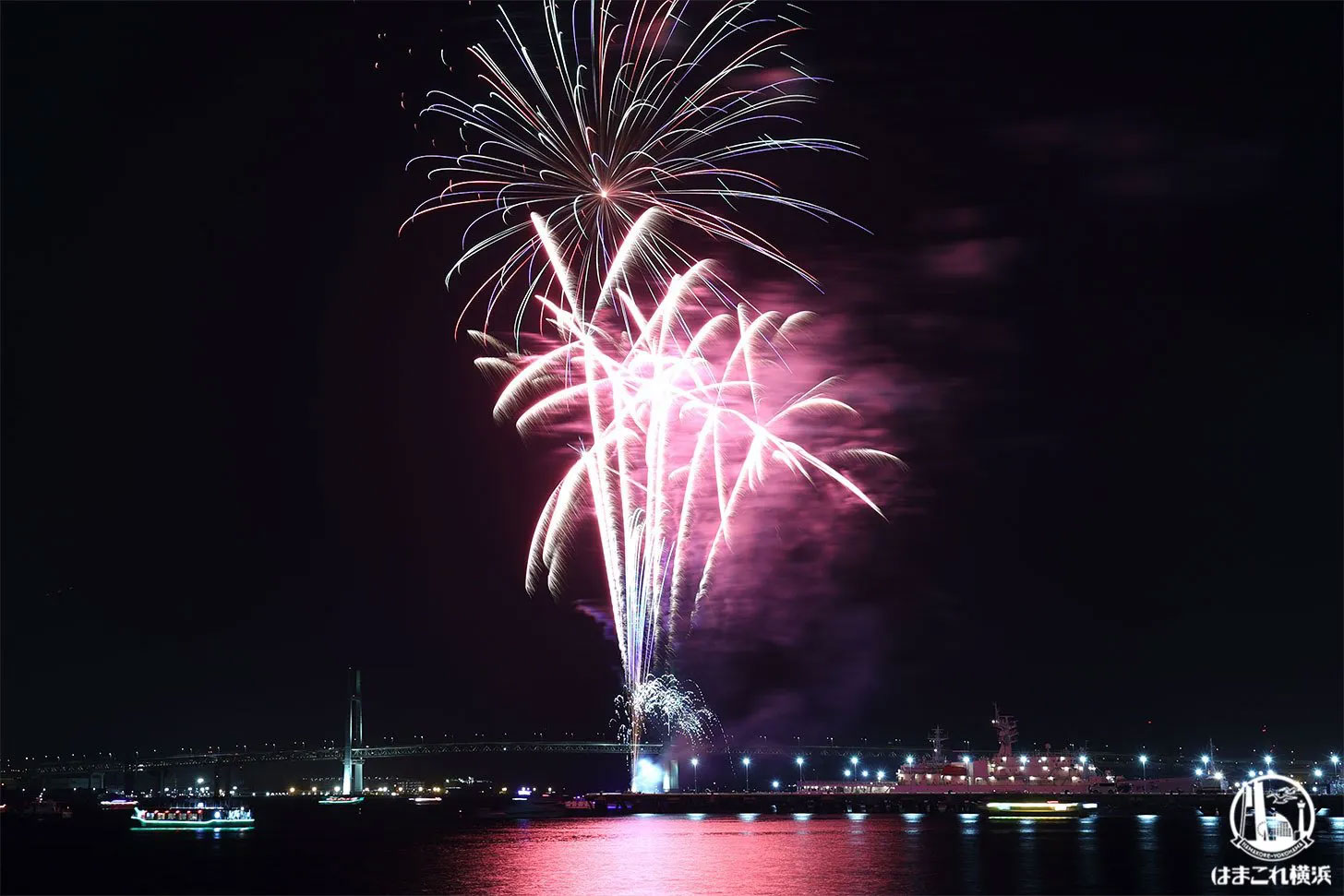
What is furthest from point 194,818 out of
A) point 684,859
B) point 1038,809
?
point 1038,809

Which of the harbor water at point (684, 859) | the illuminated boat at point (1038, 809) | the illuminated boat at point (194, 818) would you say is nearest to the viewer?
the harbor water at point (684, 859)

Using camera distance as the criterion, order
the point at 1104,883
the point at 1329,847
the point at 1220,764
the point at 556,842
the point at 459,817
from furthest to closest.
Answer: the point at 1220,764, the point at 459,817, the point at 556,842, the point at 1329,847, the point at 1104,883

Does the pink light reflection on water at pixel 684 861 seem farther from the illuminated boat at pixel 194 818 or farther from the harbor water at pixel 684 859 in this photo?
the illuminated boat at pixel 194 818

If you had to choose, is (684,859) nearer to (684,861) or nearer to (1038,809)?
(684,861)

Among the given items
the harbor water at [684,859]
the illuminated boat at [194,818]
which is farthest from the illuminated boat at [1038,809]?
the illuminated boat at [194,818]

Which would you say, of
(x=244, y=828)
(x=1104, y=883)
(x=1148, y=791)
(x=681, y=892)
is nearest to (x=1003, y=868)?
(x=1104, y=883)

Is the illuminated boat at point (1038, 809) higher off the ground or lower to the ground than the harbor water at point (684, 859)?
lower

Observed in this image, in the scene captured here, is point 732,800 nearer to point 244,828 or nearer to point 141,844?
point 244,828
